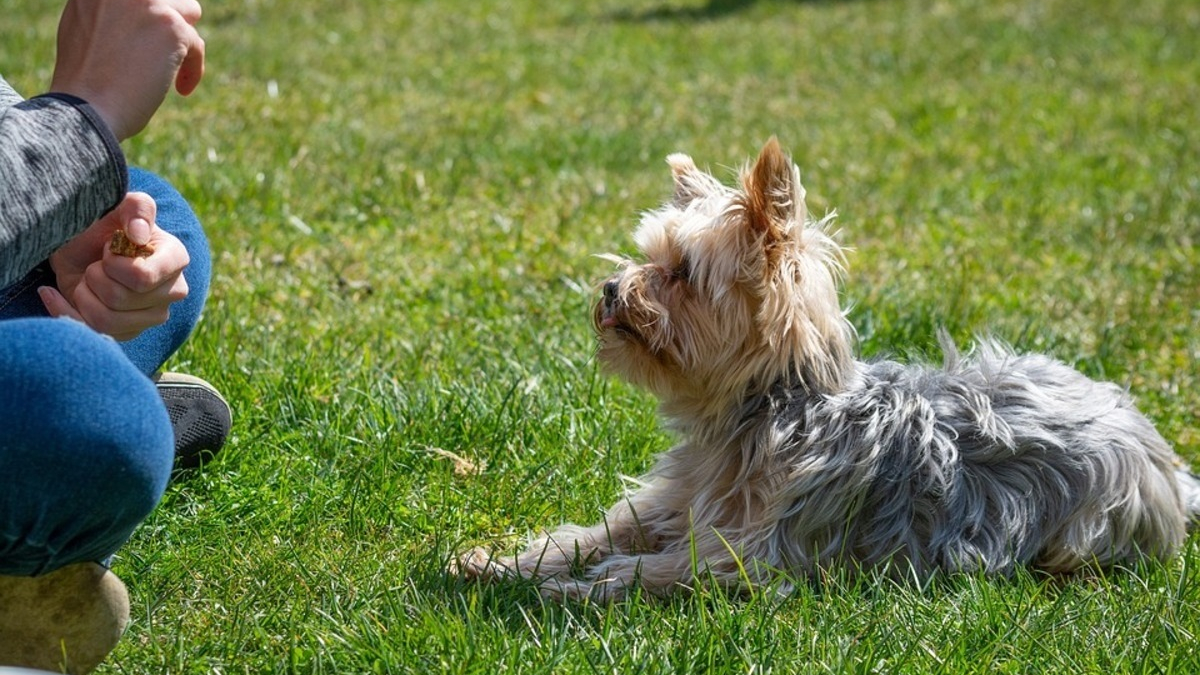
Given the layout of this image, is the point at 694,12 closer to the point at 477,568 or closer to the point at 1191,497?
the point at 1191,497

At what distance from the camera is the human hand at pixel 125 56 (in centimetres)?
241

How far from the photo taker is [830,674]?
2715 millimetres

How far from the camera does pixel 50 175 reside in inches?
90.7

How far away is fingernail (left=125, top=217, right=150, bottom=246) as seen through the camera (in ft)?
8.57

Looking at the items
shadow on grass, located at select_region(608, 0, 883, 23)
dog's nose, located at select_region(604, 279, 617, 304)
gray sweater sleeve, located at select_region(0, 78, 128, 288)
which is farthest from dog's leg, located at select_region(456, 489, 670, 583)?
shadow on grass, located at select_region(608, 0, 883, 23)

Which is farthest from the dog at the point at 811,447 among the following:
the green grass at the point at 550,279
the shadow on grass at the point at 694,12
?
the shadow on grass at the point at 694,12

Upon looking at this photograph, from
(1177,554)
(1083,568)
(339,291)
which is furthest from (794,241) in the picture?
(339,291)

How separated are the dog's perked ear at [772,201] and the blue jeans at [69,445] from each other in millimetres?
1555

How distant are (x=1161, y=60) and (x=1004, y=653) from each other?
917 centimetres

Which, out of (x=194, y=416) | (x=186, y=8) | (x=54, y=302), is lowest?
(x=194, y=416)

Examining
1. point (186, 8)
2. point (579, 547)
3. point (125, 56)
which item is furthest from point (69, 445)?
point (579, 547)

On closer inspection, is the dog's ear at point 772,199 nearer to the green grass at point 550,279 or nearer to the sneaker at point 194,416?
the green grass at point 550,279

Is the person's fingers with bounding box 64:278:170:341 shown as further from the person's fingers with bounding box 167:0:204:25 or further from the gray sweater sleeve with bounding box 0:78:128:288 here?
the person's fingers with bounding box 167:0:204:25

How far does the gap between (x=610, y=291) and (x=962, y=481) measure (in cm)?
101
